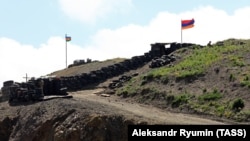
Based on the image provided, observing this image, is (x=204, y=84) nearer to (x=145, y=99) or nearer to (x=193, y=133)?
(x=145, y=99)

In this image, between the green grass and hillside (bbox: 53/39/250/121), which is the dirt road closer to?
hillside (bbox: 53/39/250/121)

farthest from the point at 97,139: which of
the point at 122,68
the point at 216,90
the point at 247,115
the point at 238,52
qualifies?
the point at 122,68

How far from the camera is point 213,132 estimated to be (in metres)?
22.8

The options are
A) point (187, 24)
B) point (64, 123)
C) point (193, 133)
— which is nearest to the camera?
point (193, 133)

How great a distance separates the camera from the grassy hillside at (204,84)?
3406cm

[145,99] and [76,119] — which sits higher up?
[145,99]

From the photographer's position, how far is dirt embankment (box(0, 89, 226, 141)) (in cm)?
2862

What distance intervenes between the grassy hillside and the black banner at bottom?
857cm

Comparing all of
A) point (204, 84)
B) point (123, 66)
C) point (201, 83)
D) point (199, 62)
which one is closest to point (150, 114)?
point (204, 84)

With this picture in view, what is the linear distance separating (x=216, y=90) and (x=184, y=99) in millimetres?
2241

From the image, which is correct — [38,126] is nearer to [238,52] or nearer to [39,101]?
[39,101]

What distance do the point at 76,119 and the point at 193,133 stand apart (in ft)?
32.3

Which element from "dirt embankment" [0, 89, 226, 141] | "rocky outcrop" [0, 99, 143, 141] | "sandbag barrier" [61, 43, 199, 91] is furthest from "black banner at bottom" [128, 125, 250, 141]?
"sandbag barrier" [61, 43, 199, 91]

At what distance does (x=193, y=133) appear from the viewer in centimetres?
2261
